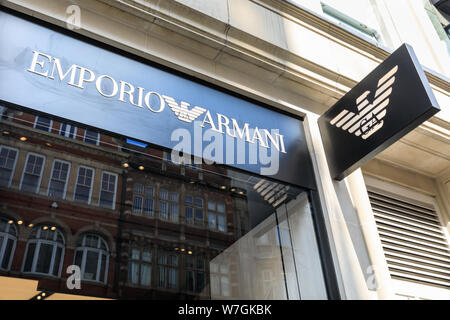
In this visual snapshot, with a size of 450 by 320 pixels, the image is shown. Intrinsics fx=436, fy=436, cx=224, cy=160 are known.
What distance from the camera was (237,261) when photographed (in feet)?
18.1

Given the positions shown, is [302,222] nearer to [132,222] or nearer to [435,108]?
[435,108]

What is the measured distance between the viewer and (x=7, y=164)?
197 inches

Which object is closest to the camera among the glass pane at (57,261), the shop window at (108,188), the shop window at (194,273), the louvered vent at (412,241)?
the shop window at (108,188)

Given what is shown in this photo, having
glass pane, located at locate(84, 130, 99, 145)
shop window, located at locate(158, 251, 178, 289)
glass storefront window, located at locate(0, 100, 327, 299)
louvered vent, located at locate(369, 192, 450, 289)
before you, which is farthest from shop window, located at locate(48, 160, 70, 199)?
louvered vent, located at locate(369, 192, 450, 289)

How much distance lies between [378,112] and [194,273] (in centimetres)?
381

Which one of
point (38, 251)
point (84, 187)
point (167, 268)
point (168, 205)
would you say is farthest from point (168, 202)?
point (38, 251)

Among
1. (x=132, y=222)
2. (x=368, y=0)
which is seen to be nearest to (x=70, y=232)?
(x=132, y=222)

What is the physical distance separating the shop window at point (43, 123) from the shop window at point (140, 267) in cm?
266

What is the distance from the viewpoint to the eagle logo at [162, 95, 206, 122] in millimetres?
4641

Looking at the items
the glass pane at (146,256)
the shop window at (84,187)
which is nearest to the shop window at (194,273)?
the glass pane at (146,256)

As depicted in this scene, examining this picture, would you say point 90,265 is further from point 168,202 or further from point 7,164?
point 7,164

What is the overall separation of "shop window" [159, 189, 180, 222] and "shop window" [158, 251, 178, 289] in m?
0.82

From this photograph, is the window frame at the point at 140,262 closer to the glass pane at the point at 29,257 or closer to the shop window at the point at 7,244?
the glass pane at the point at 29,257

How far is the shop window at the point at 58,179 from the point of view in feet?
17.4
